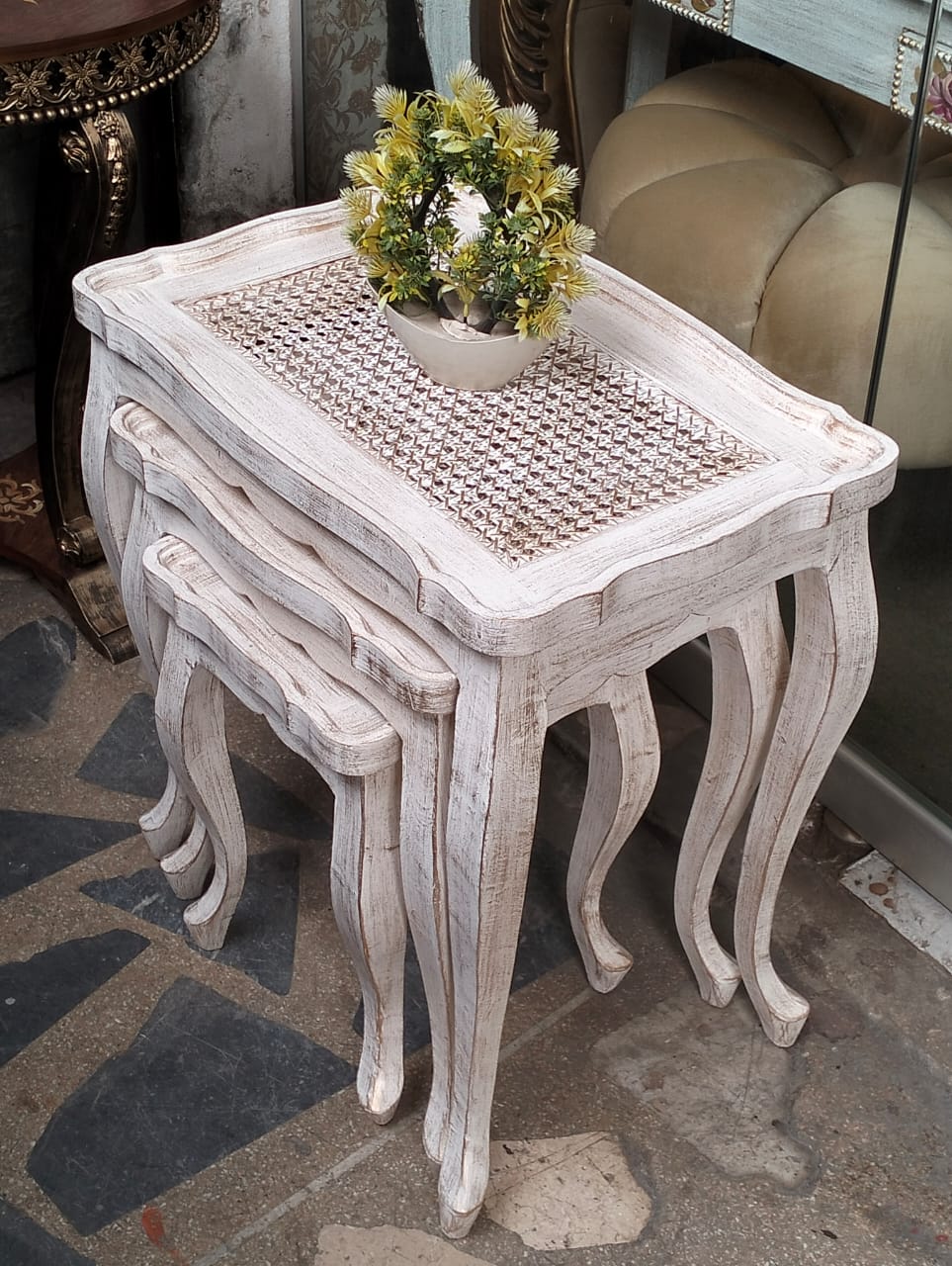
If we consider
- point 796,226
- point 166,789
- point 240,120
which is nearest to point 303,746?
point 166,789

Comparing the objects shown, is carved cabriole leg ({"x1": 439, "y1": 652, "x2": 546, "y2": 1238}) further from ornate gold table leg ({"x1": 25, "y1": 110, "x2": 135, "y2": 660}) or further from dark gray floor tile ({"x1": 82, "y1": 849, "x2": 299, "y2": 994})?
ornate gold table leg ({"x1": 25, "y1": 110, "x2": 135, "y2": 660})

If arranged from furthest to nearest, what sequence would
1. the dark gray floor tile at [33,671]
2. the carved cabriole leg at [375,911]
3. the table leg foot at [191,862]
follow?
the dark gray floor tile at [33,671] < the table leg foot at [191,862] < the carved cabriole leg at [375,911]

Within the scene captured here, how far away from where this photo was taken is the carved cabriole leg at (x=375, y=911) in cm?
118

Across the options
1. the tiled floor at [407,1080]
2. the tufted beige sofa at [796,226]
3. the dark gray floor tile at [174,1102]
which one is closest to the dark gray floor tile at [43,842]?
the tiled floor at [407,1080]

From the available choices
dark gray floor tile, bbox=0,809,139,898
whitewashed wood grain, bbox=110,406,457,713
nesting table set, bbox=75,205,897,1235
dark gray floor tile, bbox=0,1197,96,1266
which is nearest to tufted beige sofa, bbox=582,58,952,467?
nesting table set, bbox=75,205,897,1235

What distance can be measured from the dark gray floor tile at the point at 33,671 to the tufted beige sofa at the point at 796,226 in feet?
2.94

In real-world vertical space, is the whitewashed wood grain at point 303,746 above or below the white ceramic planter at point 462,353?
A: below

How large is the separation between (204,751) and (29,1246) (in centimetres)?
46

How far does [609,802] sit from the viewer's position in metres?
1.36

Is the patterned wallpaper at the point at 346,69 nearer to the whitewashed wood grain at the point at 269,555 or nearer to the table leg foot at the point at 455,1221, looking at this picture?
the whitewashed wood grain at the point at 269,555

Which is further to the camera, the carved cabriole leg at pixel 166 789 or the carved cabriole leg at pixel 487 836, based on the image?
the carved cabriole leg at pixel 166 789

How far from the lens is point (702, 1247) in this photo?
4.38 feet

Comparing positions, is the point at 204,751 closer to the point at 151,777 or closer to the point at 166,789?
the point at 166,789

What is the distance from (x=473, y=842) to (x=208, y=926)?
570mm
